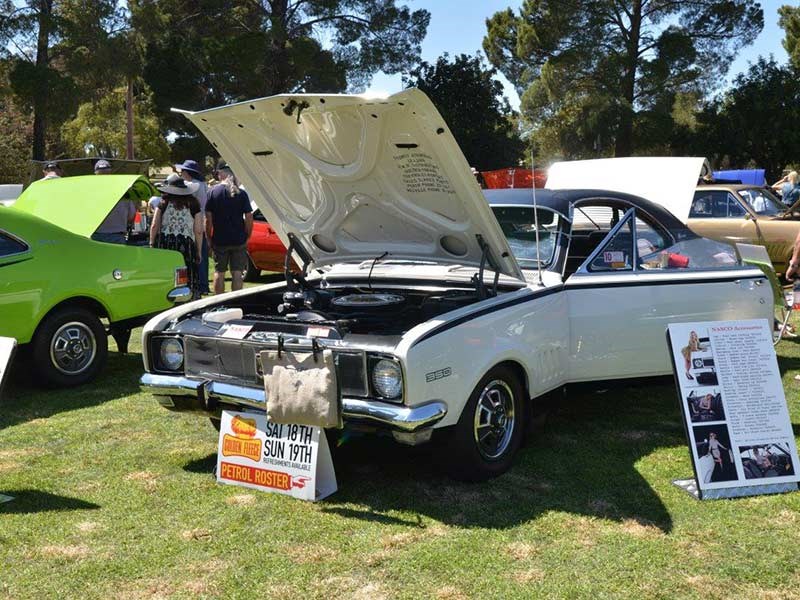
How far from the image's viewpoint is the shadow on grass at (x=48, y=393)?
6391mm

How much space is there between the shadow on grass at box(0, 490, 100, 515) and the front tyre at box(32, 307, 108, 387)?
7.74 ft

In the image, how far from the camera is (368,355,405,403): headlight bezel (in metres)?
4.15

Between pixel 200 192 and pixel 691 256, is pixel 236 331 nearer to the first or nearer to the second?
pixel 691 256

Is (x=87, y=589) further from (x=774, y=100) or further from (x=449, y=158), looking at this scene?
(x=774, y=100)

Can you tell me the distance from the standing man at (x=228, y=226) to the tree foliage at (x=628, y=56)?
25389mm

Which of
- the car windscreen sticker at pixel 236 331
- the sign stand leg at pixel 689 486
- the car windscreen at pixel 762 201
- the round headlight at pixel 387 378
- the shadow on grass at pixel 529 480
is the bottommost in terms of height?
the sign stand leg at pixel 689 486

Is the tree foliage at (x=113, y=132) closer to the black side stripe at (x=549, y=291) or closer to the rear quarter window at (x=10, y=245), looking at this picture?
the rear quarter window at (x=10, y=245)

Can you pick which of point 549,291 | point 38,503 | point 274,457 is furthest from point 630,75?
point 38,503

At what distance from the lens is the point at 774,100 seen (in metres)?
37.1

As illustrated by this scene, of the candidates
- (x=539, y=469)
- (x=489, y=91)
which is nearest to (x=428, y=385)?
(x=539, y=469)

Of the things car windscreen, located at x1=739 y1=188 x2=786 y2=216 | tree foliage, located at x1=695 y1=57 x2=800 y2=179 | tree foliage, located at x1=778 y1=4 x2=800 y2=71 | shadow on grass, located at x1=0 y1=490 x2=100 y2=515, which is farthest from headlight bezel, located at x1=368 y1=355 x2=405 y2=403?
tree foliage, located at x1=778 y1=4 x2=800 y2=71

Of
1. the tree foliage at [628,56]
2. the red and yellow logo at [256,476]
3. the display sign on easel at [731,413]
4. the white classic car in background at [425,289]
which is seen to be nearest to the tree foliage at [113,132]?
the tree foliage at [628,56]

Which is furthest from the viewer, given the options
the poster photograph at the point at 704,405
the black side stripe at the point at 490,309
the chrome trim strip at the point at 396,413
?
the poster photograph at the point at 704,405

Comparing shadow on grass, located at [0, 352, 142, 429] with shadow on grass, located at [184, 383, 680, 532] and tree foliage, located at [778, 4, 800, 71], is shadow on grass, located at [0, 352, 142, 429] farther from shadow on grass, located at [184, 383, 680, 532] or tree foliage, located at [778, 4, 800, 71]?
tree foliage, located at [778, 4, 800, 71]
